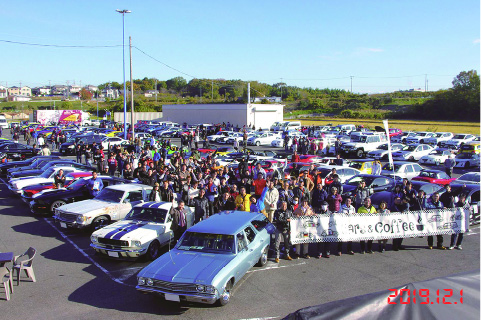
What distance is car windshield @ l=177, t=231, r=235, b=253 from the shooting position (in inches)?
334

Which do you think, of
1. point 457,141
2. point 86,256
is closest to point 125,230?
point 86,256

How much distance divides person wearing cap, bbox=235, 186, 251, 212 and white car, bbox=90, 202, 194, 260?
6.79 ft

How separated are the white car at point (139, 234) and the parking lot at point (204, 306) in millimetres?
379

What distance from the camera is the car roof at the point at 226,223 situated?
884cm

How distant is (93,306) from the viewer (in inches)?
301

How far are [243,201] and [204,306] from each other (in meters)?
4.72

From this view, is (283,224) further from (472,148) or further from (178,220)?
(472,148)

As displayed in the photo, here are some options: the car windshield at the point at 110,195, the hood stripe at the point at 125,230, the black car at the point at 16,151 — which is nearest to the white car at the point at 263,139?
the black car at the point at 16,151

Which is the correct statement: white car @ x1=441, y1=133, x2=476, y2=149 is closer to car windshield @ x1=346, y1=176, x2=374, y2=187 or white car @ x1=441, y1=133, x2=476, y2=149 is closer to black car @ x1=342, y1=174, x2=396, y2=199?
black car @ x1=342, y1=174, x2=396, y2=199

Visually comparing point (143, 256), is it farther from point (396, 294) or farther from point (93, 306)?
point (396, 294)

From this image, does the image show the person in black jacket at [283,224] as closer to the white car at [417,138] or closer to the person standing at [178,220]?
the person standing at [178,220]

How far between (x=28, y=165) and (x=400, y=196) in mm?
18632

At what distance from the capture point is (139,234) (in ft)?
33.0

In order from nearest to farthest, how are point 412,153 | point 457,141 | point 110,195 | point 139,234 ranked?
1. point 139,234
2. point 110,195
3. point 412,153
4. point 457,141
